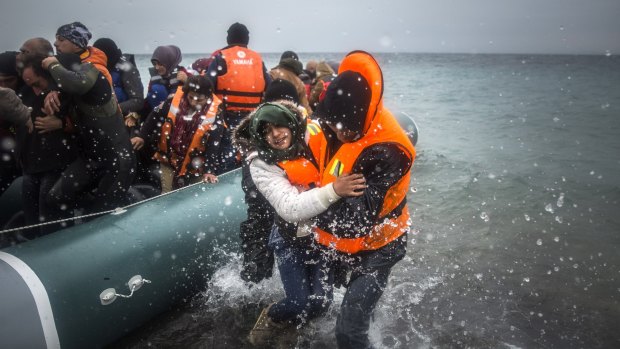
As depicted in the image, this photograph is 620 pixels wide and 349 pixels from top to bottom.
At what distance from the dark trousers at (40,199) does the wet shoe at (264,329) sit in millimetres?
1663

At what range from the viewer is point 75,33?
3.10 meters

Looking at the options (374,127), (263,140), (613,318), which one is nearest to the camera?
(374,127)

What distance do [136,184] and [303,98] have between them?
193 cm

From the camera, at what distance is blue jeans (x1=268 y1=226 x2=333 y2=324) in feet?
8.31

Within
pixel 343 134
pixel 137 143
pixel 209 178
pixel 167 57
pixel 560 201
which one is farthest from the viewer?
pixel 560 201

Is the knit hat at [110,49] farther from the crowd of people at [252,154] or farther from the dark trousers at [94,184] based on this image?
the dark trousers at [94,184]

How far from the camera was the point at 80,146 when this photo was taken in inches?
121

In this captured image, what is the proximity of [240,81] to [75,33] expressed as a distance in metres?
1.69

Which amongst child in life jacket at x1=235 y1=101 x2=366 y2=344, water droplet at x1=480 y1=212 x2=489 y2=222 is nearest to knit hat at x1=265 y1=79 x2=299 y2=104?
child in life jacket at x1=235 y1=101 x2=366 y2=344

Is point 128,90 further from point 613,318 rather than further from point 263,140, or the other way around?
point 613,318

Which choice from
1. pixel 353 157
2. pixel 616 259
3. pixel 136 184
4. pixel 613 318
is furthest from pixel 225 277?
pixel 616 259

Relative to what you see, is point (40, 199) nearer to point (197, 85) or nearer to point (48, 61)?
point (48, 61)

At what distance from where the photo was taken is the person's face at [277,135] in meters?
2.16

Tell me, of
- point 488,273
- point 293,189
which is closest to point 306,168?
point 293,189
